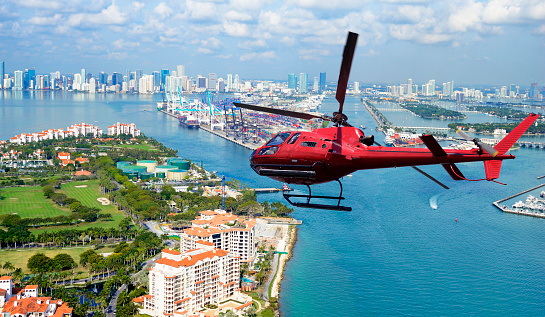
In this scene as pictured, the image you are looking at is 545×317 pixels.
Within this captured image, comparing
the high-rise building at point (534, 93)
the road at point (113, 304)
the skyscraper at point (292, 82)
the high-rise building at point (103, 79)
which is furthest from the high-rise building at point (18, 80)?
the road at point (113, 304)

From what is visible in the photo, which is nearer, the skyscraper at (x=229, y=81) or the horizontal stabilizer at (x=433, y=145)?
the horizontal stabilizer at (x=433, y=145)

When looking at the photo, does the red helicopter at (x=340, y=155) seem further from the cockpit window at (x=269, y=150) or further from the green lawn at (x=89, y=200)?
the green lawn at (x=89, y=200)

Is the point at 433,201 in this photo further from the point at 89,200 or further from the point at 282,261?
the point at 89,200

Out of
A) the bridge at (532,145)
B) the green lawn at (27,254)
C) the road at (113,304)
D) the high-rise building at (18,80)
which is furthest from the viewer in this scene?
the high-rise building at (18,80)

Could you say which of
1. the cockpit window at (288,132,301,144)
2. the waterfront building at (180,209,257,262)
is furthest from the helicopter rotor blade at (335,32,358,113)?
the waterfront building at (180,209,257,262)

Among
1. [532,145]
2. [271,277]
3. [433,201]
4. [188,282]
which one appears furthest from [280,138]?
[532,145]

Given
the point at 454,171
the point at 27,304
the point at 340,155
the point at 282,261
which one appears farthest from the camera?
the point at 282,261

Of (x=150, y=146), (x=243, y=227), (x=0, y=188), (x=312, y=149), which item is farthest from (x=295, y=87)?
(x=312, y=149)
